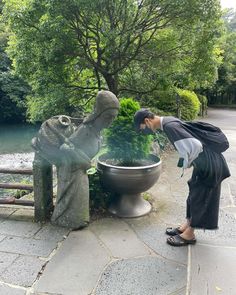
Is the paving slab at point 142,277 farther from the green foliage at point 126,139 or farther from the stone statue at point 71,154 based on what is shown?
the green foliage at point 126,139

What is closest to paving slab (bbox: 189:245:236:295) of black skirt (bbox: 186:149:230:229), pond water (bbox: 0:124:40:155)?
black skirt (bbox: 186:149:230:229)

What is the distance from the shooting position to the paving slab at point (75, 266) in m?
2.37

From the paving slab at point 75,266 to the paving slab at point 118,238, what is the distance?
0.09 meters

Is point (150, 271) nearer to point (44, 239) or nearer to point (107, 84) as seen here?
point (44, 239)

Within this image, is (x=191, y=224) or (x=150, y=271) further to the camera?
(x=191, y=224)

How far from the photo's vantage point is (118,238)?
3111 millimetres

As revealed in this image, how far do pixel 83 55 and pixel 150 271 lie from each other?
14.1 ft

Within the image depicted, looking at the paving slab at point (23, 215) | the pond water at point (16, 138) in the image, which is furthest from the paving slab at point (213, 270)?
the pond water at point (16, 138)

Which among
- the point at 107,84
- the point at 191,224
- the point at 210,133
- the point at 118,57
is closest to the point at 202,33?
the point at 118,57

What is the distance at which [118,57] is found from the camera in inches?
228

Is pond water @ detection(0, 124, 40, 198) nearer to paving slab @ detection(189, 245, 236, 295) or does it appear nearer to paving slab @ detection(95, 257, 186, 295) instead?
paving slab @ detection(95, 257, 186, 295)

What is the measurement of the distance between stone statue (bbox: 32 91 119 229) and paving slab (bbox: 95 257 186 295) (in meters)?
0.75

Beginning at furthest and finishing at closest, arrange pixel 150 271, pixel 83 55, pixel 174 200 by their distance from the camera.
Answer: pixel 83 55 < pixel 174 200 < pixel 150 271

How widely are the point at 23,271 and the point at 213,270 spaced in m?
1.47
